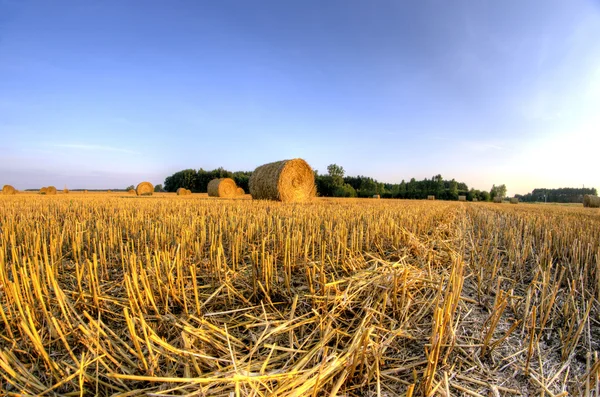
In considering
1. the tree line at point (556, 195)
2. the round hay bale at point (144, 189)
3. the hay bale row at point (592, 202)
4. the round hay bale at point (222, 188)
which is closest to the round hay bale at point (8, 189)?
the round hay bale at point (144, 189)

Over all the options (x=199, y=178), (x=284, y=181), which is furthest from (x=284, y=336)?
(x=199, y=178)

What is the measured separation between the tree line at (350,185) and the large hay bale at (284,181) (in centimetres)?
2525

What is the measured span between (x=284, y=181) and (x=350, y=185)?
3366 cm

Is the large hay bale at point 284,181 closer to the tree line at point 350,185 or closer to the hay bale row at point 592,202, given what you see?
the hay bale row at point 592,202

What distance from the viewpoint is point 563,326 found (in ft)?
5.83

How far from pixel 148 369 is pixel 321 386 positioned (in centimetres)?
73

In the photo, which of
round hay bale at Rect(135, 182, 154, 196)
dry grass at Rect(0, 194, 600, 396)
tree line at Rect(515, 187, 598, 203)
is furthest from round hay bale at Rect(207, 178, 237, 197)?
tree line at Rect(515, 187, 598, 203)

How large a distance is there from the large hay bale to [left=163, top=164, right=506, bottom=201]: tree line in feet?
82.8

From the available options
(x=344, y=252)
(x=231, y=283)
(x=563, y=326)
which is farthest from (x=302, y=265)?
(x=563, y=326)

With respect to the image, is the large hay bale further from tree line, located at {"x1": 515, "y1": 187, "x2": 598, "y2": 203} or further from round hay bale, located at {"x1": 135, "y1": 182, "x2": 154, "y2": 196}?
tree line, located at {"x1": 515, "y1": 187, "x2": 598, "y2": 203}

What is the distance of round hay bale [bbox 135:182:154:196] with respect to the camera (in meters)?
24.2

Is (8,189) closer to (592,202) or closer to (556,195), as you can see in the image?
(592,202)

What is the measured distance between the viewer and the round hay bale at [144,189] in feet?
79.3

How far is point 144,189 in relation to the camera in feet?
80.9
